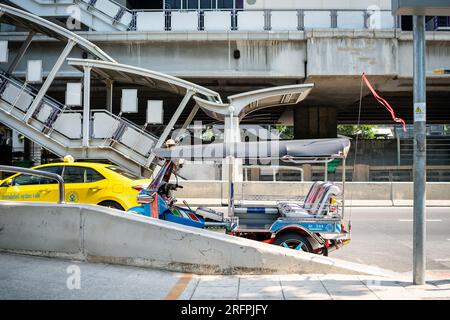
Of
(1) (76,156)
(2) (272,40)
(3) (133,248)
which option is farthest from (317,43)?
(3) (133,248)

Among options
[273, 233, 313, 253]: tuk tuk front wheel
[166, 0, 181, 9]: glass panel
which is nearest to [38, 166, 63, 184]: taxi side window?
[273, 233, 313, 253]: tuk tuk front wheel

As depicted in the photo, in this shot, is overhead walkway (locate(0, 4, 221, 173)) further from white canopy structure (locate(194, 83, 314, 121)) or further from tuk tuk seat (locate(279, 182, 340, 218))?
tuk tuk seat (locate(279, 182, 340, 218))

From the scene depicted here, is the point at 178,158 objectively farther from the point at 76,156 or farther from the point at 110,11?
the point at 110,11

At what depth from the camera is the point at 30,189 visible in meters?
10.5

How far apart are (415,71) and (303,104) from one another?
22716 millimetres

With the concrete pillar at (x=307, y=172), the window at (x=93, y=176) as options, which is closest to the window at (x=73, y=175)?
the window at (x=93, y=176)

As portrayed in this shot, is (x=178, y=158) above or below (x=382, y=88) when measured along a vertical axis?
below

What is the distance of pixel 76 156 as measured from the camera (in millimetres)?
17578

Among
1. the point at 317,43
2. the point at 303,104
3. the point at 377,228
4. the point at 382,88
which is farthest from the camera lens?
the point at 303,104

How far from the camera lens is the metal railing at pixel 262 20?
69.2ft

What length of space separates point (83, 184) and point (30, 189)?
1.19 metres

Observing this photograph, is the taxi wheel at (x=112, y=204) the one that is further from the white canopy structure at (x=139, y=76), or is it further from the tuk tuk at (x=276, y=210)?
the white canopy structure at (x=139, y=76)

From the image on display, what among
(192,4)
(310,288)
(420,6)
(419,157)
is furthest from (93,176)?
(192,4)

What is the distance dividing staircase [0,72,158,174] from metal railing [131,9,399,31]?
5896 millimetres
